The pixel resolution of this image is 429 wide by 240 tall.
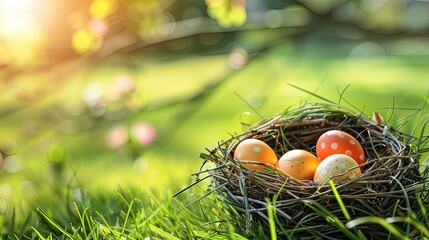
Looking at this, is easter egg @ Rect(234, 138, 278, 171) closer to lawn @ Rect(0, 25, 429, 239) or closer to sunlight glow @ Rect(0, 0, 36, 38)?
lawn @ Rect(0, 25, 429, 239)

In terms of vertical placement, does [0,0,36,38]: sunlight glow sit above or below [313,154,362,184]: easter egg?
above

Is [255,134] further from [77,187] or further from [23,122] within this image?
[23,122]

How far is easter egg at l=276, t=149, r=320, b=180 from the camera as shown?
1211 mm

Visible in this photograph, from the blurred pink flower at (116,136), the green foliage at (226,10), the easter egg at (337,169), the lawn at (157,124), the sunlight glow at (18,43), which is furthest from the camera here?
the blurred pink flower at (116,136)

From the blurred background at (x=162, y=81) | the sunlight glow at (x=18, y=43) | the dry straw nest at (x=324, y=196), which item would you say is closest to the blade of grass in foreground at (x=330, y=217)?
the dry straw nest at (x=324, y=196)

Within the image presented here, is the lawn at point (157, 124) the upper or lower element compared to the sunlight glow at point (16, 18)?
lower

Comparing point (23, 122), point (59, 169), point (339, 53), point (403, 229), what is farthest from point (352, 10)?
point (403, 229)

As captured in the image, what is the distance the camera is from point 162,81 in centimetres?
454

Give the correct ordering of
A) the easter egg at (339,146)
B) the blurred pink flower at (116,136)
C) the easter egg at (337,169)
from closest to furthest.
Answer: the easter egg at (337,169) → the easter egg at (339,146) → the blurred pink flower at (116,136)

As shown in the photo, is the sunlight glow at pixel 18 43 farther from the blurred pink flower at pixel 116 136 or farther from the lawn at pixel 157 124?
the blurred pink flower at pixel 116 136

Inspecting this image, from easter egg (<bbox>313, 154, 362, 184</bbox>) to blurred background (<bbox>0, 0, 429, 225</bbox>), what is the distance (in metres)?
0.17

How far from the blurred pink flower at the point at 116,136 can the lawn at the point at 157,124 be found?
3 cm

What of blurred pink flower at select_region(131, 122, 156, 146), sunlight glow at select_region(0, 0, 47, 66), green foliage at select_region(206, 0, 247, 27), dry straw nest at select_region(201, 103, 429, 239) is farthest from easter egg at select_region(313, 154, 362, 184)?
blurred pink flower at select_region(131, 122, 156, 146)

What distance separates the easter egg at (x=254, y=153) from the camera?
1.23m
